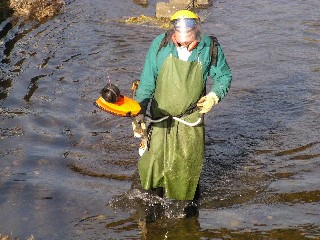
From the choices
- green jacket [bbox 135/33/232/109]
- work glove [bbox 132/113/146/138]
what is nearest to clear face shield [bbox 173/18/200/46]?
green jacket [bbox 135/33/232/109]

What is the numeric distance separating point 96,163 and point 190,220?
2.24 m

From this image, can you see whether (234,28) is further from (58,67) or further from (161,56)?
(161,56)

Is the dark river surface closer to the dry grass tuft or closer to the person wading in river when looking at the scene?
the person wading in river

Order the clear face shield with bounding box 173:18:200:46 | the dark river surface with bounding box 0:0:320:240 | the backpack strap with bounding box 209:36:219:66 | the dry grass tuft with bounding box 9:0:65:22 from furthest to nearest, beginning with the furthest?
the dry grass tuft with bounding box 9:0:65:22, the dark river surface with bounding box 0:0:320:240, the backpack strap with bounding box 209:36:219:66, the clear face shield with bounding box 173:18:200:46

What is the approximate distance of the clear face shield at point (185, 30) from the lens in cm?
571

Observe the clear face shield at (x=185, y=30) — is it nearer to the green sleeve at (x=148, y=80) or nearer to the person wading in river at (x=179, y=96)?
the person wading in river at (x=179, y=96)

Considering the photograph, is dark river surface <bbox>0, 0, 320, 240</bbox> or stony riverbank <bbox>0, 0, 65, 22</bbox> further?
stony riverbank <bbox>0, 0, 65, 22</bbox>

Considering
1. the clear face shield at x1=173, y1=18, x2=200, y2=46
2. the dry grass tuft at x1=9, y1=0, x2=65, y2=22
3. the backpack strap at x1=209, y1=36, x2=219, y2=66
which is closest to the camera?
the clear face shield at x1=173, y1=18, x2=200, y2=46

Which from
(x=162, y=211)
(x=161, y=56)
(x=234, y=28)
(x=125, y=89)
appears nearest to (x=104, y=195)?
(x=162, y=211)

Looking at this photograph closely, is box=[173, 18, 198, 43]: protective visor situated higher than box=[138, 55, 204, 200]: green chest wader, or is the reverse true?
box=[173, 18, 198, 43]: protective visor

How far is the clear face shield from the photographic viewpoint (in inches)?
225

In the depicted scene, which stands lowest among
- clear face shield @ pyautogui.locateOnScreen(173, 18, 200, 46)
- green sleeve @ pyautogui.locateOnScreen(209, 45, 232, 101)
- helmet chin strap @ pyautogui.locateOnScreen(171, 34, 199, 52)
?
green sleeve @ pyautogui.locateOnScreen(209, 45, 232, 101)

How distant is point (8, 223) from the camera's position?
617cm

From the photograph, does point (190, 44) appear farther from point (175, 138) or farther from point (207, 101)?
point (175, 138)
